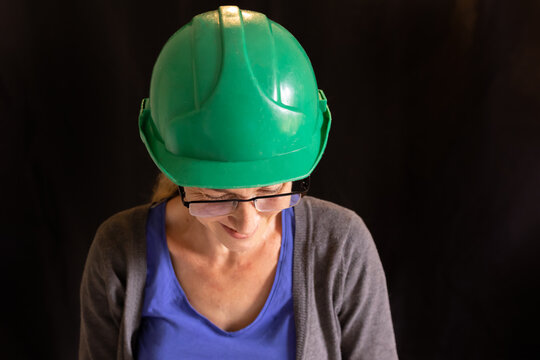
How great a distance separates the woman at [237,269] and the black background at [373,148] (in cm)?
38

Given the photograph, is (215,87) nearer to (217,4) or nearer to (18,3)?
(217,4)

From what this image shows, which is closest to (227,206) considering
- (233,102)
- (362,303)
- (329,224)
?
(233,102)

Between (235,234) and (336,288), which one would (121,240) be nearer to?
(235,234)

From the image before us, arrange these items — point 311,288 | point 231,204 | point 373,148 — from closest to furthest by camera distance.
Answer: point 231,204
point 311,288
point 373,148

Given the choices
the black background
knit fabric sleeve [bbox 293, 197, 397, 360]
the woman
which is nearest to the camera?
the woman

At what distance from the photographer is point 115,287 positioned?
127cm

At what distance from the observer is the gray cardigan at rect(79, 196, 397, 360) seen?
1246mm

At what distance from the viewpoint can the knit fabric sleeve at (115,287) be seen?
1251 mm

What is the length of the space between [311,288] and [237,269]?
186 mm

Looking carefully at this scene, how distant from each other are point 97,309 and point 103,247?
0.54ft

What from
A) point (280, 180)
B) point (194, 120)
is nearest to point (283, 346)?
point (280, 180)

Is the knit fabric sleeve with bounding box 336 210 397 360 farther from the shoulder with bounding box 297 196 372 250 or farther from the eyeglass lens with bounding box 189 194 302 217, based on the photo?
the eyeglass lens with bounding box 189 194 302 217

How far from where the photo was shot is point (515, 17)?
148 centimetres

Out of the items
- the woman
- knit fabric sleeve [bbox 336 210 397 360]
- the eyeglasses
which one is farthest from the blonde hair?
knit fabric sleeve [bbox 336 210 397 360]
